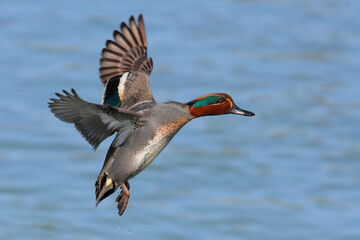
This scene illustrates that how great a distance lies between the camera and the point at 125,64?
320 inches

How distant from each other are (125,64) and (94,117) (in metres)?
1.46

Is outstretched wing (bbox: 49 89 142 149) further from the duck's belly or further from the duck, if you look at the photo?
the duck's belly

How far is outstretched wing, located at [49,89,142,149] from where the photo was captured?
6.52 meters

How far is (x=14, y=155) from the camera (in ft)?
48.6

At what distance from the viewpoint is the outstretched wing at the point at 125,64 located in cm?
769

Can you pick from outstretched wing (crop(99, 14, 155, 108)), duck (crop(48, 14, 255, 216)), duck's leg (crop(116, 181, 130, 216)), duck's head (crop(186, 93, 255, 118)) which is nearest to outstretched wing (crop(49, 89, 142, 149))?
duck (crop(48, 14, 255, 216))

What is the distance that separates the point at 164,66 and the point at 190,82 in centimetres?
88

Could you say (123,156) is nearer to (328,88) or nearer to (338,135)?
(338,135)

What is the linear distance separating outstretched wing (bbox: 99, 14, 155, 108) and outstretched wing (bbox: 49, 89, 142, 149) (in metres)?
0.75

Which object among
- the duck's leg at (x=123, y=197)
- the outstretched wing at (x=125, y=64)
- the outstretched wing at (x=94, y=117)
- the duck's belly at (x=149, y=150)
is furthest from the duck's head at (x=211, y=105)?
the duck's leg at (x=123, y=197)

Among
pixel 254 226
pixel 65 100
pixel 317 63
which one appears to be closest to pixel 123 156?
pixel 65 100

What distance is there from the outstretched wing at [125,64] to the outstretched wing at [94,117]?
2.46 feet

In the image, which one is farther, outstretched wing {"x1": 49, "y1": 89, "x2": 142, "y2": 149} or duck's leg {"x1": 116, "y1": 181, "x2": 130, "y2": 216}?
duck's leg {"x1": 116, "y1": 181, "x2": 130, "y2": 216}

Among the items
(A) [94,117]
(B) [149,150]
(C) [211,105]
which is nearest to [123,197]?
(B) [149,150]
